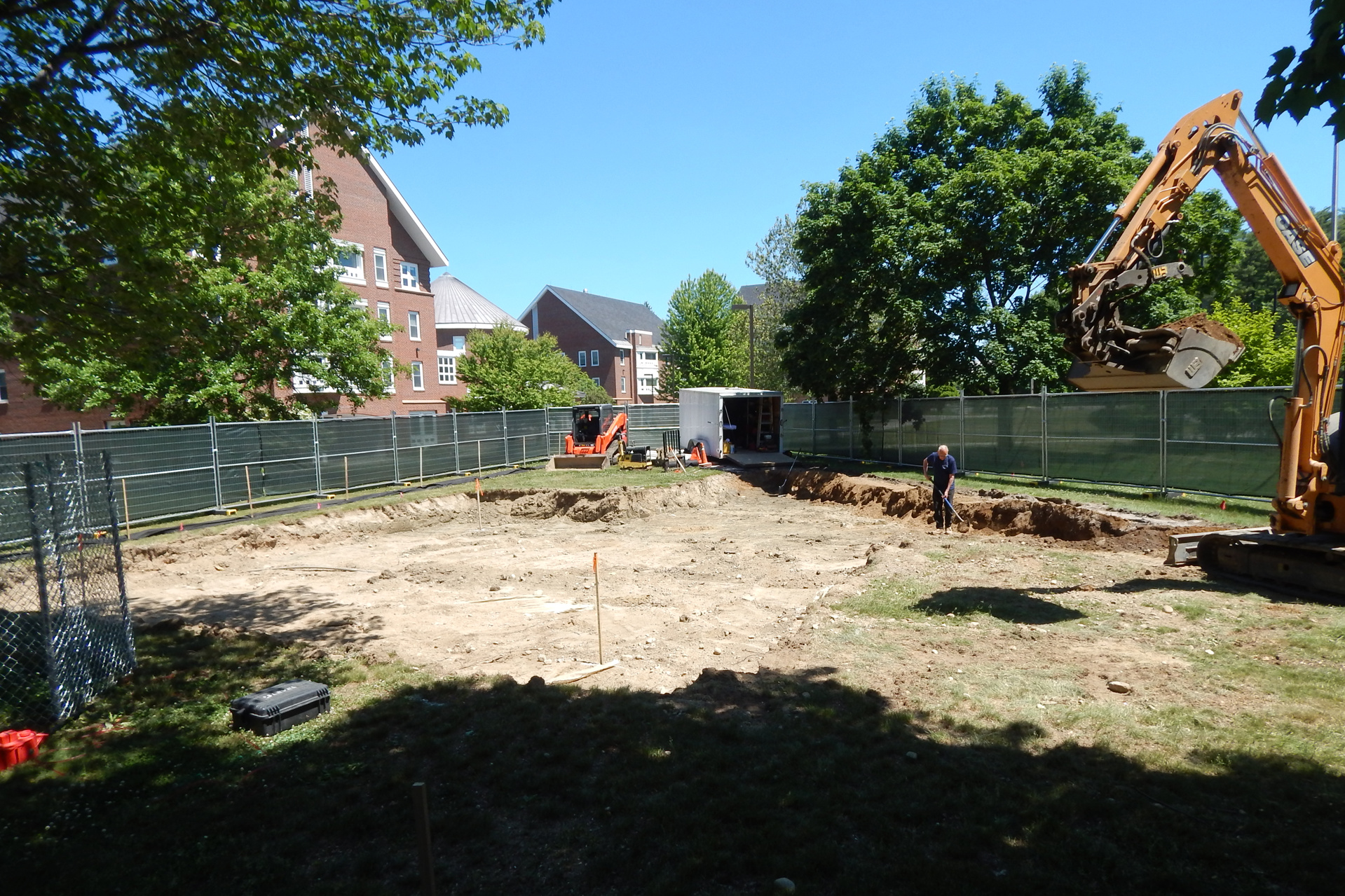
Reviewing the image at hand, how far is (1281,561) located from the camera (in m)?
9.19

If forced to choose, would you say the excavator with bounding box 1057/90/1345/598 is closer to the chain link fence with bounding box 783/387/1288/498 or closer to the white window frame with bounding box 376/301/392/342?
the chain link fence with bounding box 783/387/1288/498

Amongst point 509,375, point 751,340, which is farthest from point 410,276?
point 751,340

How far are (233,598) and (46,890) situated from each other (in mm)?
8707

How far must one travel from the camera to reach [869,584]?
11.0m

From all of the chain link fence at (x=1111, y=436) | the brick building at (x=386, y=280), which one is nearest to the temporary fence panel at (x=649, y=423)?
the brick building at (x=386, y=280)

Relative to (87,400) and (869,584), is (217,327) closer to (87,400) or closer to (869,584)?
(869,584)

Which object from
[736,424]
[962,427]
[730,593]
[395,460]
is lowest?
[730,593]

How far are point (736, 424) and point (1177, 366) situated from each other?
2501 cm

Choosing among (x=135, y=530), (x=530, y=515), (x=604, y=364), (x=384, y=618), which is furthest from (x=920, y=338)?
(x=604, y=364)

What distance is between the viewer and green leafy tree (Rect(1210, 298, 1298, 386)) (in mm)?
21641

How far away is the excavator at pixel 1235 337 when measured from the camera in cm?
845

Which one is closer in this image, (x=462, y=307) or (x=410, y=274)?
(x=410, y=274)

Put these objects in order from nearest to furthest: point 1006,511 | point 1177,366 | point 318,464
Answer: point 1177,366, point 1006,511, point 318,464

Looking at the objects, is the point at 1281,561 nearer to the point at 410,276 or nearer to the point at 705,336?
the point at 410,276
